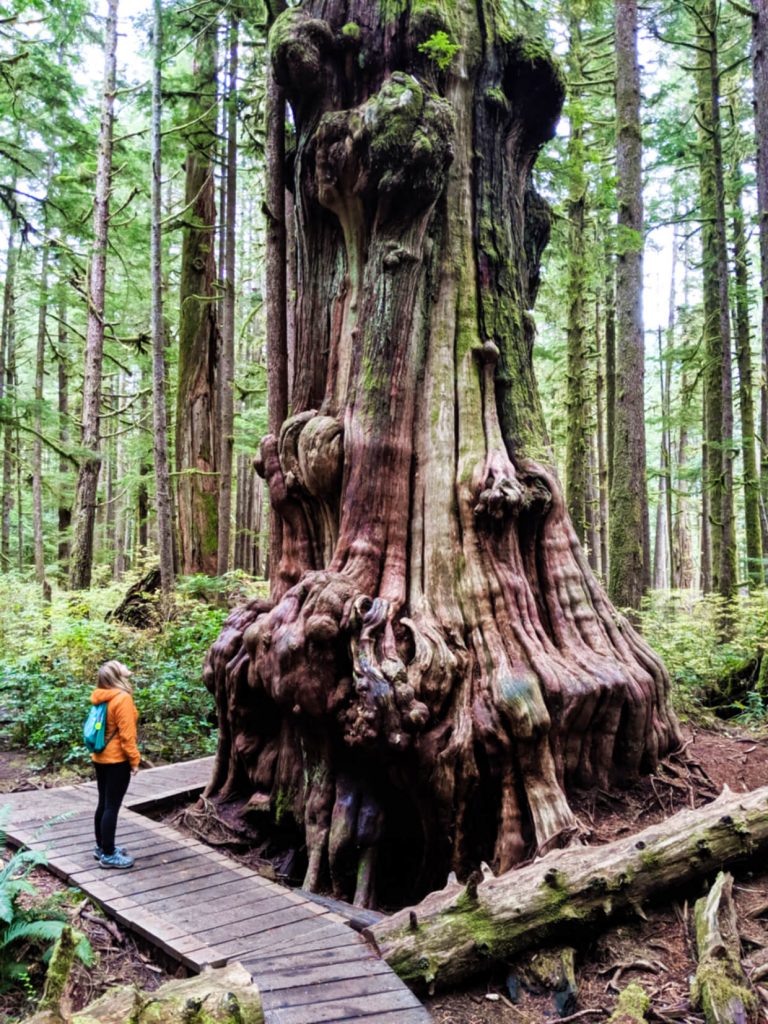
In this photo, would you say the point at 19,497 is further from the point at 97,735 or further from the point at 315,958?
the point at 315,958

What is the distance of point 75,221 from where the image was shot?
1357 centimetres

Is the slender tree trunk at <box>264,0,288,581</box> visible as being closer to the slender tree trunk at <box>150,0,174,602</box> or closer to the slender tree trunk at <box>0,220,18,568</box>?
the slender tree trunk at <box>150,0,174,602</box>

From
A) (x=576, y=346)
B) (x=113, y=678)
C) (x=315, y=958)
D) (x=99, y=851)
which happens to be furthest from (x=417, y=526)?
(x=576, y=346)

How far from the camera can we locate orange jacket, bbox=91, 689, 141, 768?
4.97 meters

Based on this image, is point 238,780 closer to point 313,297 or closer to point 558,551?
point 558,551

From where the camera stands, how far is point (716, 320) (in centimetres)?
1559

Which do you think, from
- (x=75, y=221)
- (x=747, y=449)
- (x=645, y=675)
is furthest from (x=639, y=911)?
(x=75, y=221)

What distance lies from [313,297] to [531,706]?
4359 millimetres

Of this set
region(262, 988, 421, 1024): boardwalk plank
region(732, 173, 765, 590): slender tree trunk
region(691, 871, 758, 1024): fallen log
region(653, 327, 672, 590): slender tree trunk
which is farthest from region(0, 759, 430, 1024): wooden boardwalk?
region(653, 327, 672, 590): slender tree trunk

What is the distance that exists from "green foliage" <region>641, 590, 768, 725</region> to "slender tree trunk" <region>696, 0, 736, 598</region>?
108 centimetres

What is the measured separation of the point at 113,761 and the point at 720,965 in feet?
12.6

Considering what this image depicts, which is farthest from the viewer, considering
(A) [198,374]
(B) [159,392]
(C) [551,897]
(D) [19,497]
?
(D) [19,497]

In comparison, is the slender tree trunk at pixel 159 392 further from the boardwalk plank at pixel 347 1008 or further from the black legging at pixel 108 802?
the boardwalk plank at pixel 347 1008

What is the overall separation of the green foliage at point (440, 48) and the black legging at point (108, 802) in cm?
620
